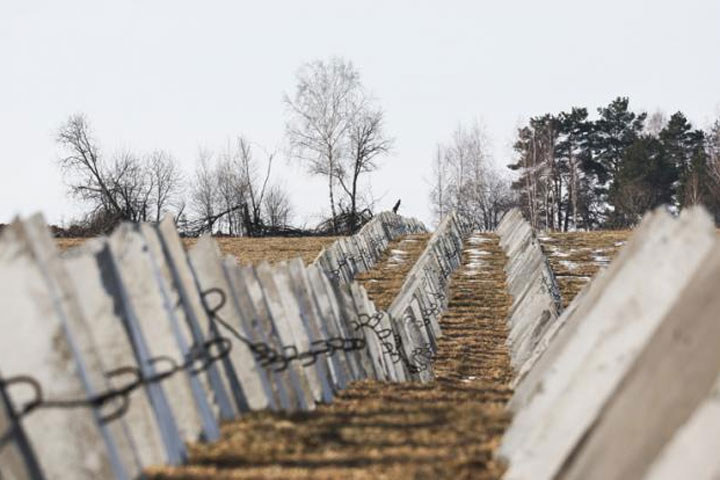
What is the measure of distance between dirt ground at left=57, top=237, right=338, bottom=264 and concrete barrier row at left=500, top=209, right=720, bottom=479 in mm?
23649

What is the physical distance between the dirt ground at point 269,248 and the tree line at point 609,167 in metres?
35.5

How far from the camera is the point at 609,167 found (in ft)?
252

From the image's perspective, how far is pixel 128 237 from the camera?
4.15 meters

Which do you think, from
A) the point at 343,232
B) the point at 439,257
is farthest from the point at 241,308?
the point at 343,232

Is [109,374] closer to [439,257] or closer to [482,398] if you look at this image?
[482,398]

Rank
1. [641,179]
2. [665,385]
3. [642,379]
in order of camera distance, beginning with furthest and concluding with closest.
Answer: [641,179] < [642,379] < [665,385]

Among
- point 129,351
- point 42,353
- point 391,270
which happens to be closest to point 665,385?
point 129,351

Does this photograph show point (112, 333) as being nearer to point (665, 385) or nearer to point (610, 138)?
point (665, 385)

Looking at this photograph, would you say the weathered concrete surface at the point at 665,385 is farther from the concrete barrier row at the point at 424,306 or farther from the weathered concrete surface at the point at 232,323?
the concrete barrier row at the point at 424,306

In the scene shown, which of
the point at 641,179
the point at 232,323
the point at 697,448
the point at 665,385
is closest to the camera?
the point at 697,448

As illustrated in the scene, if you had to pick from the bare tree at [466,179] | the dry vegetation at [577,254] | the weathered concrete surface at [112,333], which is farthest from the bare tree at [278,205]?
the weathered concrete surface at [112,333]

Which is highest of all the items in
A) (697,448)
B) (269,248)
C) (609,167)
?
(697,448)

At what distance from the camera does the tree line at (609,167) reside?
66.9m

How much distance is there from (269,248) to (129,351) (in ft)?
97.2
